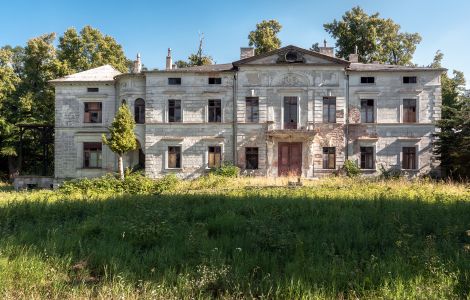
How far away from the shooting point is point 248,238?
242 inches

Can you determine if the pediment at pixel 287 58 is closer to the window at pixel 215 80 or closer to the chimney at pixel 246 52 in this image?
the window at pixel 215 80

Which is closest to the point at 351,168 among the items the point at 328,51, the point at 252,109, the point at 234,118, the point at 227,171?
the point at 252,109

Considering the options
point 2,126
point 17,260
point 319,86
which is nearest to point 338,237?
point 17,260

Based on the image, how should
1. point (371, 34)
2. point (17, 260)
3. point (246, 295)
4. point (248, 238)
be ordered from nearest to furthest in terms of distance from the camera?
point (246, 295) < point (17, 260) < point (248, 238) < point (371, 34)

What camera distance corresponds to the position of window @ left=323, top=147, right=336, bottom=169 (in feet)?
79.7

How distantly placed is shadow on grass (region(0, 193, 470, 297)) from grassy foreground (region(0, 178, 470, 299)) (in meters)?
0.02

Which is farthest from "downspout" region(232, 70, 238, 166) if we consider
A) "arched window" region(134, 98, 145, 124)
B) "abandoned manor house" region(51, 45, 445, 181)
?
"arched window" region(134, 98, 145, 124)

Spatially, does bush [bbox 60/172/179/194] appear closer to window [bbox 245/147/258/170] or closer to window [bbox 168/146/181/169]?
window [bbox 168/146/181/169]

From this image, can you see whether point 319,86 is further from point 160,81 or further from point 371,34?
point 371,34

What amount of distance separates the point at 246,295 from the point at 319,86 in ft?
71.5

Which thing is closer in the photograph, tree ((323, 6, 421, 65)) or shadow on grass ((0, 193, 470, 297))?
shadow on grass ((0, 193, 470, 297))

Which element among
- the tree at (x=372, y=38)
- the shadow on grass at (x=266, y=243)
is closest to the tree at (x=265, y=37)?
the tree at (x=372, y=38)

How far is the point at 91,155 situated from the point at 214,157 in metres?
9.50

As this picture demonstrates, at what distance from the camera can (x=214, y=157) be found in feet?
81.6
